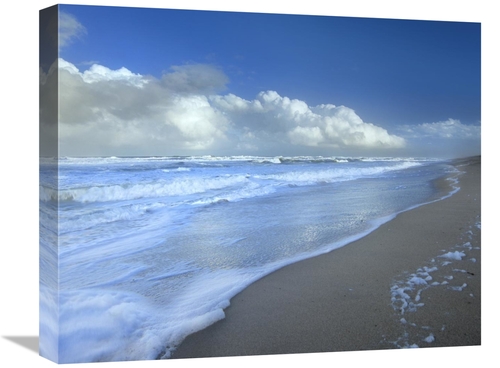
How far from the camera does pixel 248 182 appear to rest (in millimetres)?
4938

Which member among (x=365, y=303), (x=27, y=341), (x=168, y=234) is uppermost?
(x=168, y=234)

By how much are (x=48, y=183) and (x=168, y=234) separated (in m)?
1.05

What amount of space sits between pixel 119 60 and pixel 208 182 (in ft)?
4.11

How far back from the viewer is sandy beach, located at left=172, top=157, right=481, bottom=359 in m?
4.32

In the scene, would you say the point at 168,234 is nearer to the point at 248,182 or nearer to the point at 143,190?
the point at 143,190

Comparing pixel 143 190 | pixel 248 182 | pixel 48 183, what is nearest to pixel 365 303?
pixel 248 182

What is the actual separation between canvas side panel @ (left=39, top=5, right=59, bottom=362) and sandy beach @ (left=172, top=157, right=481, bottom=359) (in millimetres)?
1032

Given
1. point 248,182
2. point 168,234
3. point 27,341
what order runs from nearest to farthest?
1. point 168,234
2. point 27,341
3. point 248,182

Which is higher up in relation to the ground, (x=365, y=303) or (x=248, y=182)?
(x=248, y=182)

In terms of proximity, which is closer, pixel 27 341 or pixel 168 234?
pixel 168 234

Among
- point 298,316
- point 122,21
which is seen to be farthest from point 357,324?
point 122,21

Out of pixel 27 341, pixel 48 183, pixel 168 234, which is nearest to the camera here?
pixel 48 183

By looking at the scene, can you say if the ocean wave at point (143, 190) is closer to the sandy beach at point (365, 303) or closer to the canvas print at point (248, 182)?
the canvas print at point (248, 182)

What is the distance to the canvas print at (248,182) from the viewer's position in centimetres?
414
